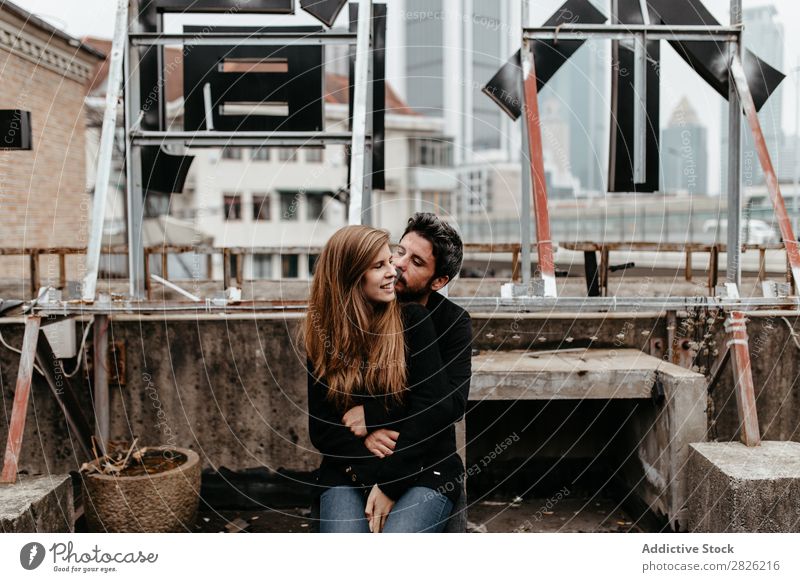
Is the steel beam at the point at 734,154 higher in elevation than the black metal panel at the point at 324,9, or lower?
lower

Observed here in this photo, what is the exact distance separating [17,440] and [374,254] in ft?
7.08

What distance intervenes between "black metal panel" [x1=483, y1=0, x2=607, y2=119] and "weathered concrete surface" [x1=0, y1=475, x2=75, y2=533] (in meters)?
3.63

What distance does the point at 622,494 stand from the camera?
4.90 m

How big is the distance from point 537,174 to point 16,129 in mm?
3032

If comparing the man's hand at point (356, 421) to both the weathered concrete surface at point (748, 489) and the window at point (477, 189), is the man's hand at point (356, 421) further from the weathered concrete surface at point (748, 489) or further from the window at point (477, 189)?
the weathered concrete surface at point (748, 489)

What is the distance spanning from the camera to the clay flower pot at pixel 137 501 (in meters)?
3.82

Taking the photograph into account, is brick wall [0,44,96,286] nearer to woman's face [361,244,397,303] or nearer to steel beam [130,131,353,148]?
steel beam [130,131,353,148]

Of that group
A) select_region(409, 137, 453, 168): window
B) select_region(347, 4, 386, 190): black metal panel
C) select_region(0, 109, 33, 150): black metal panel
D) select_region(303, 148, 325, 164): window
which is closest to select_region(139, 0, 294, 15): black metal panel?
select_region(347, 4, 386, 190): black metal panel

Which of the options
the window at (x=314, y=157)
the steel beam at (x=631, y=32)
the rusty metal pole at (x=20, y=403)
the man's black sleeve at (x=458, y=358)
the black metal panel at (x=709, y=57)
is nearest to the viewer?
the man's black sleeve at (x=458, y=358)

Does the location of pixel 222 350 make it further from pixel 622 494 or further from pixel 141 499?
pixel 622 494

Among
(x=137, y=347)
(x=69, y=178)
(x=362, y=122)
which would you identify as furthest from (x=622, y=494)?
(x=69, y=178)

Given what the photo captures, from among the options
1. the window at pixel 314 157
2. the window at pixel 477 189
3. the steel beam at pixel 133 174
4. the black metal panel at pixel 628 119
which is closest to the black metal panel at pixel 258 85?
the steel beam at pixel 133 174

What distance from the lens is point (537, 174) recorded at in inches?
175
